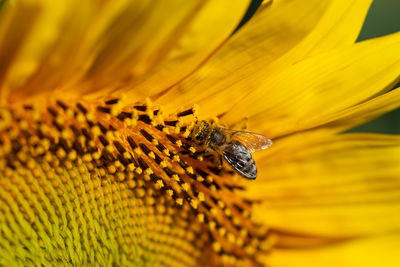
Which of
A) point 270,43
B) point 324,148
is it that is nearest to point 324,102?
point 324,148

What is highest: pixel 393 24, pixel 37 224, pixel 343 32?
pixel 393 24

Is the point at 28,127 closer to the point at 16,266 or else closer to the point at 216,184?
the point at 16,266

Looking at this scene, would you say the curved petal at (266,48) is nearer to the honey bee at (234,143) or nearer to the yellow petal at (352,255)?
the honey bee at (234,143)

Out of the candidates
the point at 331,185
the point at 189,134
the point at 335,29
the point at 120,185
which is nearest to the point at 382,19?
the point at 335,29

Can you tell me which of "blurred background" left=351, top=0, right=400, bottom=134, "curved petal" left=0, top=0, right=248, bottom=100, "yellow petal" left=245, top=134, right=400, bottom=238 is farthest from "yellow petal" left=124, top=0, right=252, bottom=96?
"blurred background" left=351, top=0, right=400, bottom=134

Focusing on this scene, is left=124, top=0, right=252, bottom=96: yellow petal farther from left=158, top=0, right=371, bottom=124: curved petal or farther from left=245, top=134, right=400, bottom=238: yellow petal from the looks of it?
left=245, top=134, right=400, bottom=238: yellow petal

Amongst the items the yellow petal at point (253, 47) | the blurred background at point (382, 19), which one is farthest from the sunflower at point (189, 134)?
the blurred background at point (382, 19)
